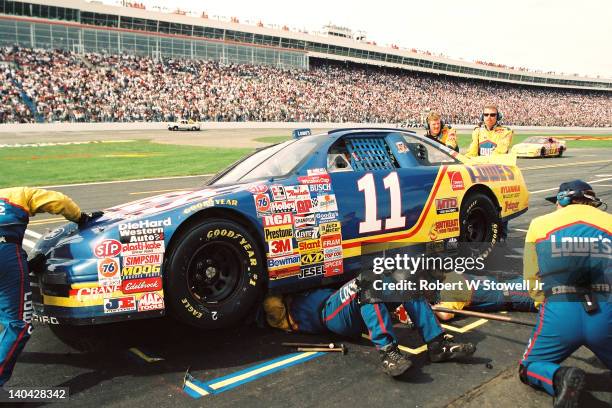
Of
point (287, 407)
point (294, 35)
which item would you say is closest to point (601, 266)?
point (287, 407)

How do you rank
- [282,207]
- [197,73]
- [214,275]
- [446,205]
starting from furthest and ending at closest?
[197,73] → [446,205] → [282,207] → [214,275]

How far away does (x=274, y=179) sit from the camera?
4.13 metres

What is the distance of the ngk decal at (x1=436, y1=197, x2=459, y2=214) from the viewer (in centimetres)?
499

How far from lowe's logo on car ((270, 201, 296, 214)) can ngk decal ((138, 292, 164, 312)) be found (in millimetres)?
1077

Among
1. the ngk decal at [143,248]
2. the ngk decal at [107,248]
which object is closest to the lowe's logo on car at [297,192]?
the ngk decal at [143,248]

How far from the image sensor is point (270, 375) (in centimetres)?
326

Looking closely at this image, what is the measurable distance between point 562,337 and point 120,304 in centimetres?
276

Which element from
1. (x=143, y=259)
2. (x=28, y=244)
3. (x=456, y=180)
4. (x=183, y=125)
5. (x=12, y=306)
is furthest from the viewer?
(x=183, y=125)

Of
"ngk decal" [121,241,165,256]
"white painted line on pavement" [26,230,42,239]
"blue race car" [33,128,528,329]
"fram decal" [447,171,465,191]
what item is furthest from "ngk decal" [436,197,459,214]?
"white painted line on pavement" [26,230,42,239]

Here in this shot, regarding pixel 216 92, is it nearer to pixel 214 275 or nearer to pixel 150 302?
pixel 214 275

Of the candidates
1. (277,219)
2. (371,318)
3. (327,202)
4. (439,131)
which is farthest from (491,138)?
(371,318)

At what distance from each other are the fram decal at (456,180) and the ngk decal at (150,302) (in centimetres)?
322

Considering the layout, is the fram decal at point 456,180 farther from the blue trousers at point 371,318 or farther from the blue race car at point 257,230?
the blue trousers at point 371,318

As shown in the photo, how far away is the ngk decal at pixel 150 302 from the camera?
3357mm
